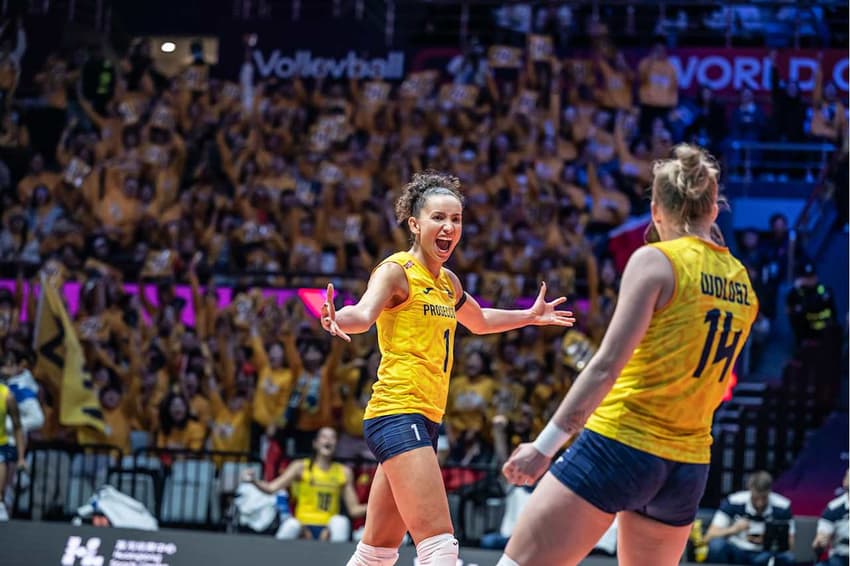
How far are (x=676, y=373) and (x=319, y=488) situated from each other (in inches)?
291

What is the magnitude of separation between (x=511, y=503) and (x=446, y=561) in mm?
5651

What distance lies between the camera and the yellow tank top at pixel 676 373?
402cm

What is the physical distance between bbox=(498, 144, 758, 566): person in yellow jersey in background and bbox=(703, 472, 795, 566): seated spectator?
668 cm

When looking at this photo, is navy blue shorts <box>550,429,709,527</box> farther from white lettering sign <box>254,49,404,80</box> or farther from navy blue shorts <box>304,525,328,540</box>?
white lettering sign <box>254,49,404,80</box>

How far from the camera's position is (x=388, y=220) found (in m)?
14.4

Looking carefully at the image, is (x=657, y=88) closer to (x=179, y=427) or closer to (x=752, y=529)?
(x=752, y=529)

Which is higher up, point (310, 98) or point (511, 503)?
point (310, 98)

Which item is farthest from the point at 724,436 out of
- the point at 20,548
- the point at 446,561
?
the point at 446,561

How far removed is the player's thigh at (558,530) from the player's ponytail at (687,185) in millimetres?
1006

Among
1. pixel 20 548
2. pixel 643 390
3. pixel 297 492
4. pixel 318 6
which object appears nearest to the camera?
pixel 643 390

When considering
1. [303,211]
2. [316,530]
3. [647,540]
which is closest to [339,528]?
[316,530]

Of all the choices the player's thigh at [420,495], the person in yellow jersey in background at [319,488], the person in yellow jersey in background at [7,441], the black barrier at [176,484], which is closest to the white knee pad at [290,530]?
the person in yellow jersey in background at [319,488]

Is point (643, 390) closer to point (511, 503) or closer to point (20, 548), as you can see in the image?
point (511, 503)

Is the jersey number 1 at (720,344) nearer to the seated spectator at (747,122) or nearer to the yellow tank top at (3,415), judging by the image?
the yellow tank top at (3,415)
